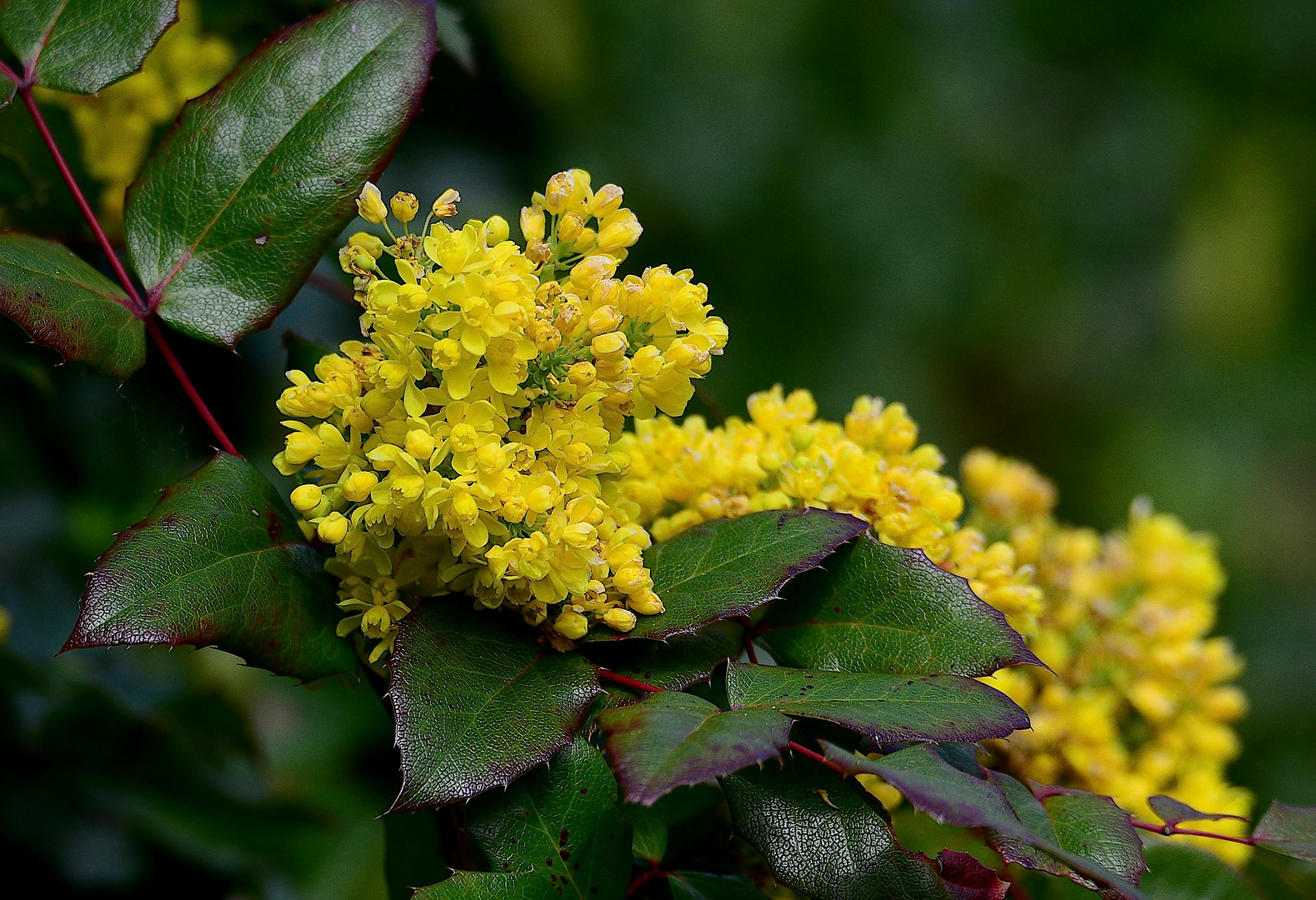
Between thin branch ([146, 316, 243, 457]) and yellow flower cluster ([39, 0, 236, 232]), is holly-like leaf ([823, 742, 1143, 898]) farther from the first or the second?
yellow flower cluster ([39, 0, 236, 232])

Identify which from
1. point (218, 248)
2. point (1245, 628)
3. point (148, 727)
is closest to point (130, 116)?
point (218, 248)

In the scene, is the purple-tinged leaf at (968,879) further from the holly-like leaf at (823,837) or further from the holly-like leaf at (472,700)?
the holly-like leaf at (472,700)

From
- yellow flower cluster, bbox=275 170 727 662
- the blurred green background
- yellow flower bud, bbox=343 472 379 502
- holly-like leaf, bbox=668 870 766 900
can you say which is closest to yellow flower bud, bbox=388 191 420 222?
yellow flower cluster, bbox=275 170 727 662

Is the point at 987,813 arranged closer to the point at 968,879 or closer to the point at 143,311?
the point at 968,879

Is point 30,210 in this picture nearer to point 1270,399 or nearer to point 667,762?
point 667,762

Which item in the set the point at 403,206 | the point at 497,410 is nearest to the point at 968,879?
the point at 497,410

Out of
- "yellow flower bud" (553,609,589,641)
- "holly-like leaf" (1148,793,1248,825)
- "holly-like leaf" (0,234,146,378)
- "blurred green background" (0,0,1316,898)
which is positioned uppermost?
A: "holly-like leaf" (0,234,146,378)
